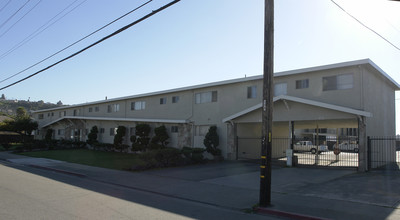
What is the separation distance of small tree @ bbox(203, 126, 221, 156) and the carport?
980 millimetres

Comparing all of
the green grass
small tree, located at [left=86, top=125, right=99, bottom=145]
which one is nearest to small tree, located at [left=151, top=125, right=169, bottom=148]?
the green grass

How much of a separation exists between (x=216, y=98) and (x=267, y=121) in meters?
15.2

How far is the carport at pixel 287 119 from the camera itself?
15.9 m

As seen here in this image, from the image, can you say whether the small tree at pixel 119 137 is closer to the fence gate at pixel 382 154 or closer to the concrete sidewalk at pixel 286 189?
the concrete sidewalk at pixel 286 189

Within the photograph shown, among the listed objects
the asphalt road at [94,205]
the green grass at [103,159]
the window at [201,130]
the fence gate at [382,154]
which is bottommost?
the green grass at [103,159]

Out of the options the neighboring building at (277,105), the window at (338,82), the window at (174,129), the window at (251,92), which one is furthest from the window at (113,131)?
the window at (338,82)

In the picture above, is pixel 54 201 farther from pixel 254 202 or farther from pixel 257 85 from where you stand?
pixel 257 85

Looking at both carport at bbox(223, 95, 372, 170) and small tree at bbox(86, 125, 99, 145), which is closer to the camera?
carport at bbox(223, 95, 372, 170)

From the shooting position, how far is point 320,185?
38.8ft

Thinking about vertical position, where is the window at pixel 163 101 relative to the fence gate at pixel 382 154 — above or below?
above

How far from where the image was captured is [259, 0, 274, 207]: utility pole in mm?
8523

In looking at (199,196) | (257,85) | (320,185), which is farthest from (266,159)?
(257,85)

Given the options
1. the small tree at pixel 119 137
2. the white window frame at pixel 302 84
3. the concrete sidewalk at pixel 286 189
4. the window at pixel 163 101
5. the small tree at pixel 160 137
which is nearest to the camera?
the concrete sidewalk at pixel 286 189

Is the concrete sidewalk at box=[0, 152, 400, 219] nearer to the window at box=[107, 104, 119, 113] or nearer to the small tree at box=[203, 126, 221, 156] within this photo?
the small tree at box=[203, 126, 221, 156]
